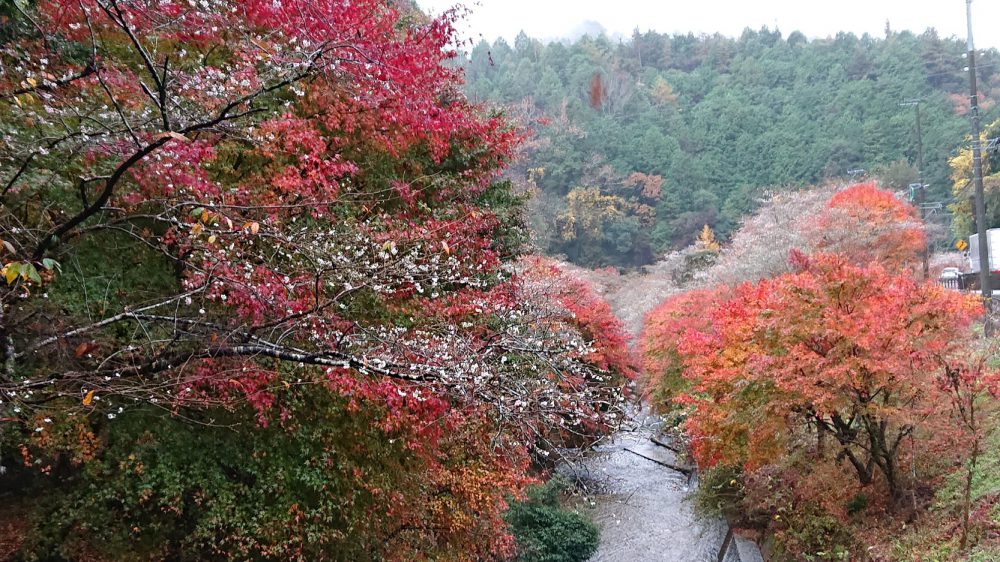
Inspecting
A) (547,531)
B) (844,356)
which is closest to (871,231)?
(844,356)

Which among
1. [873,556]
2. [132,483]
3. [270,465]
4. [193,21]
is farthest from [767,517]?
[193,21]

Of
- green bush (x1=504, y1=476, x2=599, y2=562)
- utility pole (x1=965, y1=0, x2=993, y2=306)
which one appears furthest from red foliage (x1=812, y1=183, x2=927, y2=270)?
green bush (x1=504, y1=476, x2=599, y2=562)

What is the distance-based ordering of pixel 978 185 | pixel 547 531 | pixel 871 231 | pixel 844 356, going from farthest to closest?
pixel 871 231, pixel 978 185, pixel 547 531, pixel 844 356

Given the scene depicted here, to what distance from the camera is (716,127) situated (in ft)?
185

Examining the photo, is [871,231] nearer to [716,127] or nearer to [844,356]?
[844,356]

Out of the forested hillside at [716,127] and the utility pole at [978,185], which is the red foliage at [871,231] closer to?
the utility pole at [978,185]

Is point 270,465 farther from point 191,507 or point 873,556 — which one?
point 873,556

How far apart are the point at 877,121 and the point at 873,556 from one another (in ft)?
146

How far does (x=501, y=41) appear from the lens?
74.6 meters

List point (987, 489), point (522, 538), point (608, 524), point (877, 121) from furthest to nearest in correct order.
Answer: point (877, 121)
point (608, 524)
point (522, 538)
point (987, 489)

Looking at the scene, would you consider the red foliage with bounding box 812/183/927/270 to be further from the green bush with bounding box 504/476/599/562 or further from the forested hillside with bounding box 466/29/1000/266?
the forested hillside with bounding box 466/29/1000/266

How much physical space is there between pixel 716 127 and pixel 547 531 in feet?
169

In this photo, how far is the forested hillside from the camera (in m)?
43.7

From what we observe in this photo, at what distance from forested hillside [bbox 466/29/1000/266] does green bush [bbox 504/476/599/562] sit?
27.8 m
